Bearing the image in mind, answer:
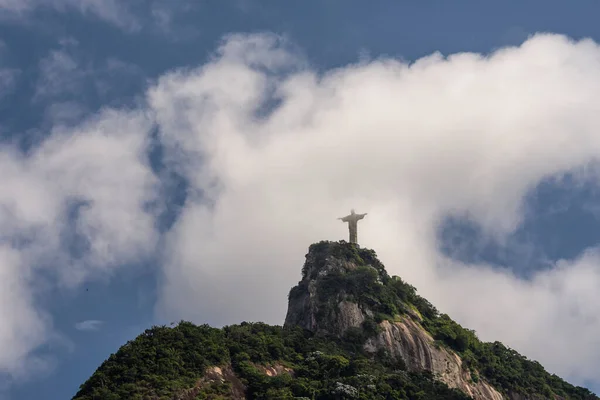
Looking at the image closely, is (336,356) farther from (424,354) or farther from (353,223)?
(353,223)

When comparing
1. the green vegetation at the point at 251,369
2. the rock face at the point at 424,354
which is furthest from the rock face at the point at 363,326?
the green vegetation at the point at 251,369

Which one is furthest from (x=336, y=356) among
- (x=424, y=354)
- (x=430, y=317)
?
(x=430, y=317)

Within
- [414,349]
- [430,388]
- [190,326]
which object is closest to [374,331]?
[414,349]

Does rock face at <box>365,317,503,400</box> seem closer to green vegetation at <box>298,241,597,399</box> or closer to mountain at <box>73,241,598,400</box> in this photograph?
mountain at <box>73,241,598,400</box>

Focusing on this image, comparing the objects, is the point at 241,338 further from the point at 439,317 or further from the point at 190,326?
the point at 439,317

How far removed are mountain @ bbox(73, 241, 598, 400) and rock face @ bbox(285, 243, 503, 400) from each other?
0.56 feet

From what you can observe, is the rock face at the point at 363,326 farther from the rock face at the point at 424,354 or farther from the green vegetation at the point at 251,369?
the green vegetation at the point at 251,369

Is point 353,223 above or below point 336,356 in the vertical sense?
above

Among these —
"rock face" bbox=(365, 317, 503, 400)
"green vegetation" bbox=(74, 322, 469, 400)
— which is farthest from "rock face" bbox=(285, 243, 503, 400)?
"green vegetation" bbox=(74, 322, 469, 400)

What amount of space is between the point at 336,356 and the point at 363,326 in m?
14.3

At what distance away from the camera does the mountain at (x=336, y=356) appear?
245ft

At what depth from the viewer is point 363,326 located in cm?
10450

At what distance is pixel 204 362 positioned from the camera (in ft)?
256

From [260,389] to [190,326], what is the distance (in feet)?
43.1
